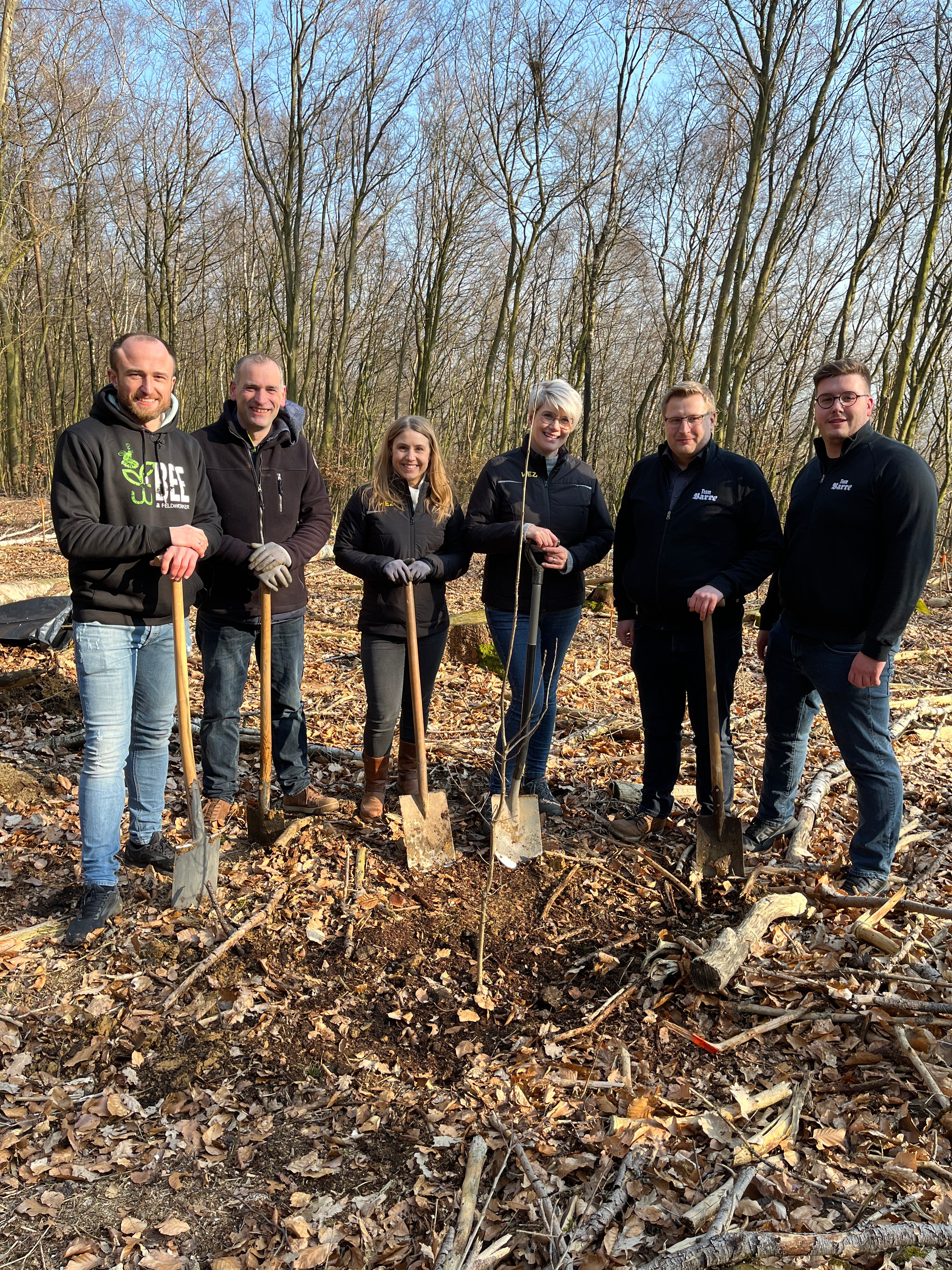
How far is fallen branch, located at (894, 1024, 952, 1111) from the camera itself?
264cm

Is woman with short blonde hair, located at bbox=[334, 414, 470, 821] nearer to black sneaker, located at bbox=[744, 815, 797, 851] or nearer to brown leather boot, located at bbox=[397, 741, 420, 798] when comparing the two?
brown leather boot, located at bbox=[397, 741, 420, 798]

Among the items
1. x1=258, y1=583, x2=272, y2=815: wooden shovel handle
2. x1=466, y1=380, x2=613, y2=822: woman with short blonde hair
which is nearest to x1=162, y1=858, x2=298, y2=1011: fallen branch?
x1=258, y1=583, x2=272, y2=815: wooden shovel handle

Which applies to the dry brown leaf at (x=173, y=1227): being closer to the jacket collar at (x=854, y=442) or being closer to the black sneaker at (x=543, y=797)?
the black sneaker at (x=543, y=797)

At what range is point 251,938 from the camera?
3.61 metres

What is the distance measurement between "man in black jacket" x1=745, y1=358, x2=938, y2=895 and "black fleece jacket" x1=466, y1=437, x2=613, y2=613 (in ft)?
3.29

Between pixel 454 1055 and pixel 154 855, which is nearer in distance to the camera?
pixel 454 1055

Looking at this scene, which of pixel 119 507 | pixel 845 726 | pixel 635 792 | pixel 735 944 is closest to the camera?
pixel 735 944

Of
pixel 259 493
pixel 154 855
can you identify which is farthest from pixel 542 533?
pixel 154 855

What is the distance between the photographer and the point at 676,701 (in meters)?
4.32

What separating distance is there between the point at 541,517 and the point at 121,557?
2.10m

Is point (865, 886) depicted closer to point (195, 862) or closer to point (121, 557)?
point (195, 862)

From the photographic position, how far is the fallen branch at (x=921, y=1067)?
2643 millimetres

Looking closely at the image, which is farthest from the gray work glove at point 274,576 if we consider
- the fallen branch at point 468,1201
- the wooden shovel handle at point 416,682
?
the fallen branch at point 468,1201

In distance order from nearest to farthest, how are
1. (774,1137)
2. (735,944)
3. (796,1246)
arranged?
(796,1246)
(774,1137)
(735,944)
